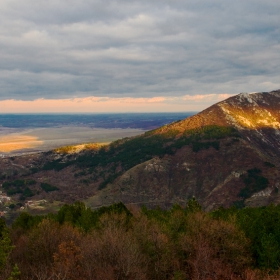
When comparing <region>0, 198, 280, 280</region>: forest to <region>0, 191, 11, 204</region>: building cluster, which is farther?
<region>0, 191, 11, 204</region>: building cluster

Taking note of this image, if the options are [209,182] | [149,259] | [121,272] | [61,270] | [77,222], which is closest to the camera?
[61,270]

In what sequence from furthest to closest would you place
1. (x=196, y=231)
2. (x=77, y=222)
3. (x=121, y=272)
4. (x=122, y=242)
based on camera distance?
(x=77, y=222)
(x=196, y=231)
(x=122, y=242)
(x=121, y=272)

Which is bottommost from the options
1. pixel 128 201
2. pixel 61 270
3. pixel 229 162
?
pixel 128 201

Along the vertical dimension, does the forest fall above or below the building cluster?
above

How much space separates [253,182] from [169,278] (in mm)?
143764

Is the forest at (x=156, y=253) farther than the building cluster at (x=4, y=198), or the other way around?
the building cluster at (x=4, y=198)

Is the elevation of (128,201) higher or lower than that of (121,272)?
lower

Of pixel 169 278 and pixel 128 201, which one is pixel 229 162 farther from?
pixel 169 278

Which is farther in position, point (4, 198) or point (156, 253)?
point (4, 198)

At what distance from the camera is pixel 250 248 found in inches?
1703

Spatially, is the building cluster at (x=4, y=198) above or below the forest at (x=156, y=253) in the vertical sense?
below

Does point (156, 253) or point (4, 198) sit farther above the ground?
point (156, 253)

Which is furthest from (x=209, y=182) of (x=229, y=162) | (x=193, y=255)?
(x=193, y=255)

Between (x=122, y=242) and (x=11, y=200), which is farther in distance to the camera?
(x=11, y=200)
